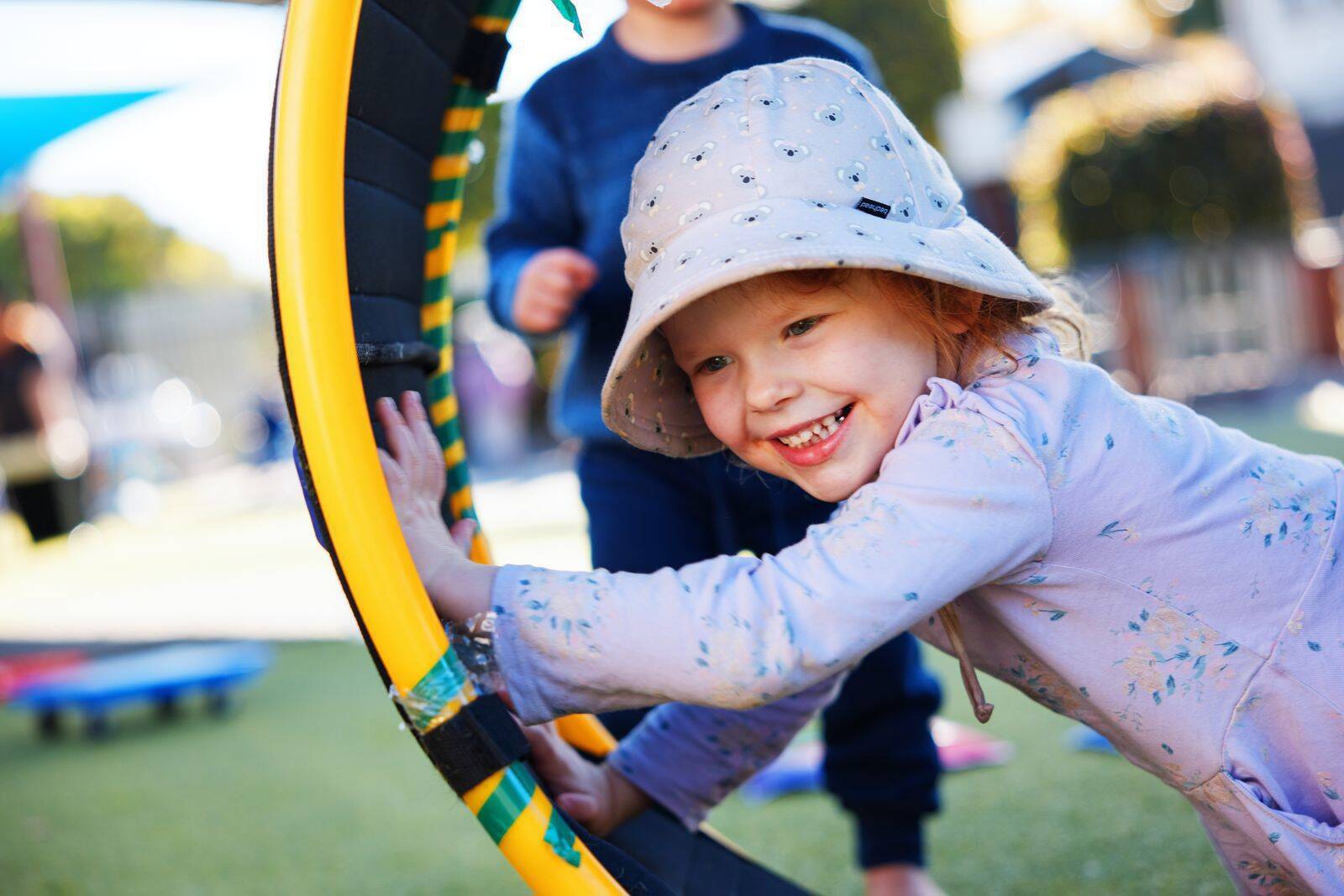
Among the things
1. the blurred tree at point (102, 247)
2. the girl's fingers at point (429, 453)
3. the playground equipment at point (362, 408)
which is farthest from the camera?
the blurred tree at point (102, 247)

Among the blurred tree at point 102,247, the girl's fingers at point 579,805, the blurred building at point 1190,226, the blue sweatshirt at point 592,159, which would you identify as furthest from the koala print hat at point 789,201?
the blurred tree at point 102,247

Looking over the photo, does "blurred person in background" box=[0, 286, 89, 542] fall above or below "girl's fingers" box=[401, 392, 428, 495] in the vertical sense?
below

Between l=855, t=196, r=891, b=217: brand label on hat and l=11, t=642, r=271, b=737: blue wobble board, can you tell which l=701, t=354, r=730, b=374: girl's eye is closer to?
l=855, t=196, r=891, b=217: brand label on hat

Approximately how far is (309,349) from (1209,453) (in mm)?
804

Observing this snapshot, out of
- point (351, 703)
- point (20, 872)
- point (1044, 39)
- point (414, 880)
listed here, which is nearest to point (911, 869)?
point (414, 880)

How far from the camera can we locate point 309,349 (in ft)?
3.29

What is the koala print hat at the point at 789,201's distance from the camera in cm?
106

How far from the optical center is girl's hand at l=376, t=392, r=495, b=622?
110 cm

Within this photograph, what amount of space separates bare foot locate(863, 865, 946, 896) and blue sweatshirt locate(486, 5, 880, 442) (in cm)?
69

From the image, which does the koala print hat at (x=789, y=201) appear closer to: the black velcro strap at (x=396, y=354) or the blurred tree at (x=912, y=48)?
the black velcro strap at (x=396, y=354)

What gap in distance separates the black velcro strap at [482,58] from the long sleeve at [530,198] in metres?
0.39

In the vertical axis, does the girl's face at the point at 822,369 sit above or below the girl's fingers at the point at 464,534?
above

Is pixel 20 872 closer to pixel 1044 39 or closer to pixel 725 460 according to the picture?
pixel 725 460

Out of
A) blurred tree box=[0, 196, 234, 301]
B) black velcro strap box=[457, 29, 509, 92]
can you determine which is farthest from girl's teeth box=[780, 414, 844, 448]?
blurred tree box=[0, 196, 234, 301]
